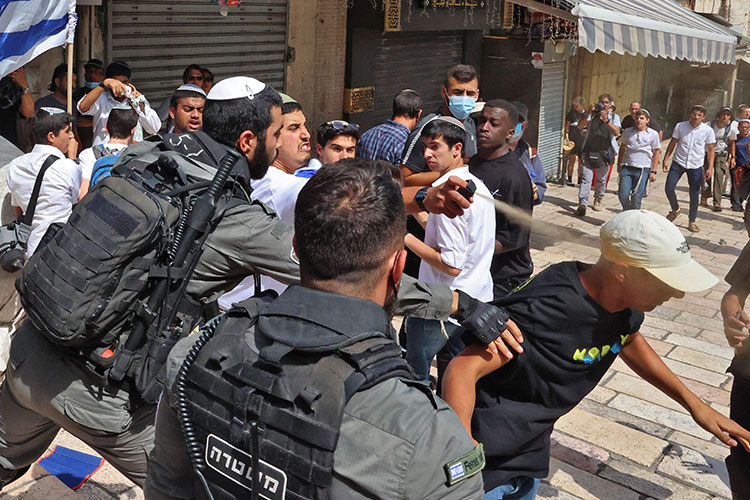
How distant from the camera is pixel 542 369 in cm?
263

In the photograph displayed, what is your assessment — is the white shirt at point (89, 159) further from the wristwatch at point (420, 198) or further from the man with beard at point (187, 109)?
the wristwatch at point (420, 198)

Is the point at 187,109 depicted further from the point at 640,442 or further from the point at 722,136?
the point at 722,136

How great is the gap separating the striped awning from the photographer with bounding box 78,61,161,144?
4.51 meters

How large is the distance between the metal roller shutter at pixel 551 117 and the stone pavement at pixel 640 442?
801cm

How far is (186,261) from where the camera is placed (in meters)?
2.48

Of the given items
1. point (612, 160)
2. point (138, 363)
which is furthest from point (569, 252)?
point (138, 363)

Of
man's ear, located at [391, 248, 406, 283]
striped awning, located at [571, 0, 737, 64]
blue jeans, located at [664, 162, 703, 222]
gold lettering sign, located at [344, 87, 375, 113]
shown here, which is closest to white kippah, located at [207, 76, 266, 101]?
man's ear, located at [391, 248, 406, 283]

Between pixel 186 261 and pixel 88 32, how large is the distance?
541 cm

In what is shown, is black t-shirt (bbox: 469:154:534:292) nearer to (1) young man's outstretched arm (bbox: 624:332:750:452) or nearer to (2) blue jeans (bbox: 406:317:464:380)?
(2) blue jeans (bbox: 406:317:464:380)

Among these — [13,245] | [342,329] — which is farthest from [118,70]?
[342,329]

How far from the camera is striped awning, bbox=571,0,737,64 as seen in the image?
8.28 m

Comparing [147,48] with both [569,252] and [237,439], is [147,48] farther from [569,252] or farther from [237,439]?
[237,439]

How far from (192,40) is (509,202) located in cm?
496

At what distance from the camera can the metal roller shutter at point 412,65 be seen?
1107 cm
